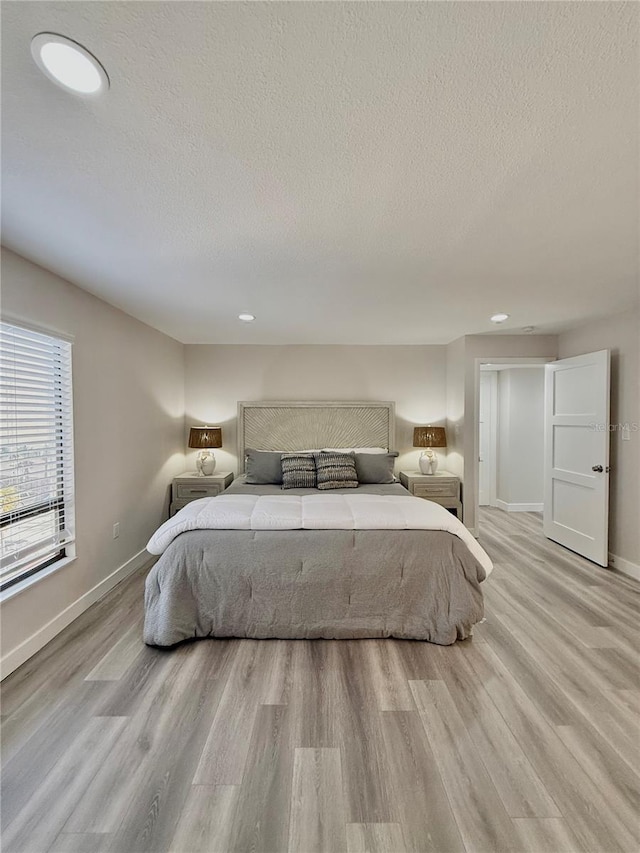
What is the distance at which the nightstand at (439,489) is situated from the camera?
4270 mm

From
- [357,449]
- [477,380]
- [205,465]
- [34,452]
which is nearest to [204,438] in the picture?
[205,465]

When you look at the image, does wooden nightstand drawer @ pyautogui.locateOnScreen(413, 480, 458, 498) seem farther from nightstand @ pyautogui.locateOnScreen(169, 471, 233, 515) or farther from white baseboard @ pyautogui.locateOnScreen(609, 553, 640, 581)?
nightstand @ pyautogui.locateOnScreen(169, 471, 233, 515)

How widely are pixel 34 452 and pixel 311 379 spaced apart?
10.3 feet

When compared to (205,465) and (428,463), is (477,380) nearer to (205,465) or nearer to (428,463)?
(428,463)

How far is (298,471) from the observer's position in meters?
3.99

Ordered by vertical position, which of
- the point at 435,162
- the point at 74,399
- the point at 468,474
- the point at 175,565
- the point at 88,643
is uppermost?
the point at 435,162

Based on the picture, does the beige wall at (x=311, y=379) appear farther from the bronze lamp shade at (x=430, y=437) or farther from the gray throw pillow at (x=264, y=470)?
the gray throw pillow at (x=264, y=470)

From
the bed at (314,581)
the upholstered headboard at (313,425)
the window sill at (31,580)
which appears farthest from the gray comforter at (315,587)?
the upholstered headboard at (313,425)

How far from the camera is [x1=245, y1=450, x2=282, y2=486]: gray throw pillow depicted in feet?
13.4

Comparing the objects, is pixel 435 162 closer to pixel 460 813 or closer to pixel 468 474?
pixel 460 813

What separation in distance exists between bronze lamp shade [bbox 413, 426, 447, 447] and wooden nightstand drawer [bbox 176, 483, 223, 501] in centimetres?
240

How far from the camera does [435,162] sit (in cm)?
136

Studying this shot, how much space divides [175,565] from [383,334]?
10.3 ft

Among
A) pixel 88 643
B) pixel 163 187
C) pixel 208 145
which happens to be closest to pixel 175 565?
pixel 88 643
